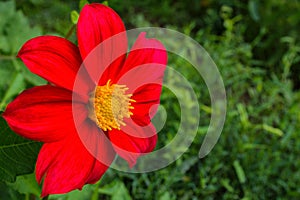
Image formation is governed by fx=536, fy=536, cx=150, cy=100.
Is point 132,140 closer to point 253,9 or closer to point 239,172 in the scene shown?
point 239,172

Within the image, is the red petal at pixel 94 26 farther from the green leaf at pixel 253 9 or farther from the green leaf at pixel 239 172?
the green leaf at pixel 253 9

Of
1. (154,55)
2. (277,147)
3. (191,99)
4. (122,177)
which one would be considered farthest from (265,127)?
(154,55)

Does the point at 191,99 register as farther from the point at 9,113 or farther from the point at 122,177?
the point at 9,113

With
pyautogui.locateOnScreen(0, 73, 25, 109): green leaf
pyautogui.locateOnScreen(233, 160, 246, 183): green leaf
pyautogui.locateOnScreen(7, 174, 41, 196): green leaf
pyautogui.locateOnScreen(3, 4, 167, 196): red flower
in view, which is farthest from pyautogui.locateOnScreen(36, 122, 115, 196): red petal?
pyautogui.locateOnScreen(233, 160, 246, 183): green leaf

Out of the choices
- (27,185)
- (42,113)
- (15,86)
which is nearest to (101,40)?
(42,113)

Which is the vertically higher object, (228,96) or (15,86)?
(15,86)

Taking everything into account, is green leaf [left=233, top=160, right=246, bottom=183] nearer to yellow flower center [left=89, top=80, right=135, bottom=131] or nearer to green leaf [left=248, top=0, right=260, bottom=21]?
green leaf [left=248, top=0, right=260, bottom=21]
